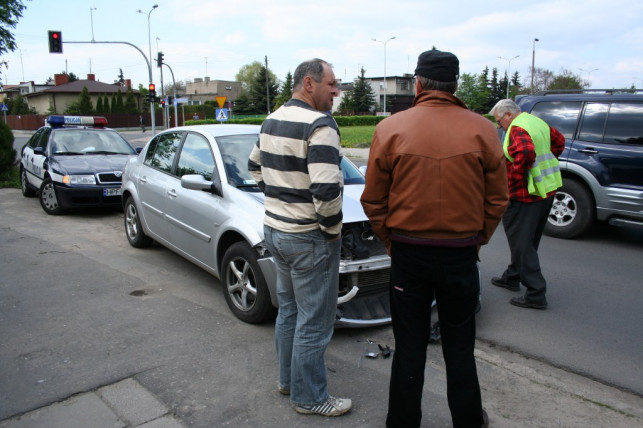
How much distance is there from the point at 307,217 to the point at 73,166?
25.6 feet

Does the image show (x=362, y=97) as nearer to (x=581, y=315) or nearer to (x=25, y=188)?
(x=25, y=188)

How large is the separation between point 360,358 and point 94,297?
9.38 ft

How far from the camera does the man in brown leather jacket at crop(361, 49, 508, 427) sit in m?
2.51

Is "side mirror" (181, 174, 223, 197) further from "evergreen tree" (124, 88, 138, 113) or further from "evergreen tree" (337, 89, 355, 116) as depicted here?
"evergreen tree" (337, 89, 355, 116)

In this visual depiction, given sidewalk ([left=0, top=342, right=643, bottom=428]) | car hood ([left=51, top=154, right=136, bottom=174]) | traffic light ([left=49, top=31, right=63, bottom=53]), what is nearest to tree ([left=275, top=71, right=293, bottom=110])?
traffic light ([left=49, top=31, right=63, bottom=53])

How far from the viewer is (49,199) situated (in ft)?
30.9

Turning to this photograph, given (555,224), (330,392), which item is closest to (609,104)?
(555,224)

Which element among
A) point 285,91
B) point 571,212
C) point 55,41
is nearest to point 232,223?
point 571,212

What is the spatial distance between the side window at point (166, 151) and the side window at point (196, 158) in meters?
0.21

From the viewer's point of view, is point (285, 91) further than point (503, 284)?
Yes

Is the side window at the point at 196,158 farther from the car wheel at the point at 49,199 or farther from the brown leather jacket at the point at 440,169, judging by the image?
→ the car wheel at the point at 49,199

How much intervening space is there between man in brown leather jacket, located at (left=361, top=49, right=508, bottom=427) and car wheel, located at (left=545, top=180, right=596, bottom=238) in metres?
5.19

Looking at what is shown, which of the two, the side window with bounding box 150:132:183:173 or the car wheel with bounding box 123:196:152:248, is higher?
the side window with bounding box 150:132:183:173

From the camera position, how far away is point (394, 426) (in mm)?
2881
